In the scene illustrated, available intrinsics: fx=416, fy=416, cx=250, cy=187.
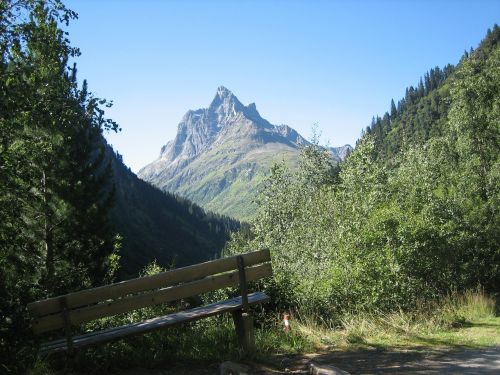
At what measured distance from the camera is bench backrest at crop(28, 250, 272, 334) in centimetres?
573

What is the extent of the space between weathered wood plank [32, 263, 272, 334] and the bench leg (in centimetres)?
54

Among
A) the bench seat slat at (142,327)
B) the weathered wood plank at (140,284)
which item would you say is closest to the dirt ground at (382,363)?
the bench seat slat at (142,327)

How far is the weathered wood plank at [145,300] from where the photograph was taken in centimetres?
573

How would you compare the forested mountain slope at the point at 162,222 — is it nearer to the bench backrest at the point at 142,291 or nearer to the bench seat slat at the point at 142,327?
the bench seat slat at the point at 142,327

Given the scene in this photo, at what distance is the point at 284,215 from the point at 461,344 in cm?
3200

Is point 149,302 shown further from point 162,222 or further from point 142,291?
point 162,222

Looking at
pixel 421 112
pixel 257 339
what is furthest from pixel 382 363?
pixel 421 112

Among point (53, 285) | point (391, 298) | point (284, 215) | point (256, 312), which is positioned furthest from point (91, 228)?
point (284, 215)

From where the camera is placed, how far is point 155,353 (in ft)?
21.6

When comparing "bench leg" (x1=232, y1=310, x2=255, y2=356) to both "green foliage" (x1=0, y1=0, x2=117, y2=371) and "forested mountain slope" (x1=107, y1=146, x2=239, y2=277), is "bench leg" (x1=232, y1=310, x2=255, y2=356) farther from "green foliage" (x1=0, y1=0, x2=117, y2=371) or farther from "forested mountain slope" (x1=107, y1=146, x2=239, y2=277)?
"forested mountain slope" (x1=107, y1=146, x2=239, y2=277)

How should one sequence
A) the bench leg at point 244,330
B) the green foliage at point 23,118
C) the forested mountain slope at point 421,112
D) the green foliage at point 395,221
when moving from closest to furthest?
the green foliage at point 23,118, the bench leg at point 244,330, the green foliage at point 395,221, the forested mountain slope at point 421,112

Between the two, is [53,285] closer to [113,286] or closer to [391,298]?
[113,286]

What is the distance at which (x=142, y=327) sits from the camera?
6305 mm

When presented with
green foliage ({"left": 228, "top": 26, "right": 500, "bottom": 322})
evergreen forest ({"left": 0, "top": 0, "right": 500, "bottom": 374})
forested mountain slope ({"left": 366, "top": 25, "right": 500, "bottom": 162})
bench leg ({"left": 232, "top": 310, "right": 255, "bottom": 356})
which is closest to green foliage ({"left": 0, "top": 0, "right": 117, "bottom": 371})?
evergreen forest ({"left": 0, "top": 0, "right": 500, "bottom": 374})
